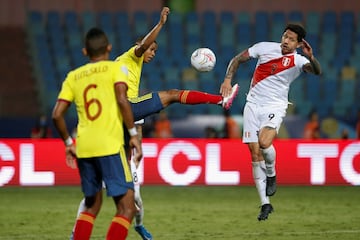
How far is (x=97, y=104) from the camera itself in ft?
23.5

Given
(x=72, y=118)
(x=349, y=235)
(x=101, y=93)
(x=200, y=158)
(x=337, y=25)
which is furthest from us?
(x=337, y=25)

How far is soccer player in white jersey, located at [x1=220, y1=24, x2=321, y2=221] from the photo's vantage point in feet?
32.9

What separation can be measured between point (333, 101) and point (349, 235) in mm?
12292

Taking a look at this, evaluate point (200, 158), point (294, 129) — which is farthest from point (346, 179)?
point (294, 129)

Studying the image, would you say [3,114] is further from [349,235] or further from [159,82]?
[349,235]

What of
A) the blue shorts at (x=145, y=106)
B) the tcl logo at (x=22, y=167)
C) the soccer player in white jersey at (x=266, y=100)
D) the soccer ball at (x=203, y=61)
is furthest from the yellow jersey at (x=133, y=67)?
the tcl logo at (x=22, y=167)

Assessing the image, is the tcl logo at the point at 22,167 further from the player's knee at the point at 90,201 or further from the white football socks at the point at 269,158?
the player's knee at the point at 90,201

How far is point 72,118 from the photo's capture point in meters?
19.9

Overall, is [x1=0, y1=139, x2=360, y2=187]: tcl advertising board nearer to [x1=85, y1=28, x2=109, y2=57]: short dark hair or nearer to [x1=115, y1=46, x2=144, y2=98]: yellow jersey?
[x1=115, y1=46, x2=144, y2=98]: yellow jersey

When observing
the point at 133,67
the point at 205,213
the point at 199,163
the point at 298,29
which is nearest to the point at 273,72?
the point at 298,29

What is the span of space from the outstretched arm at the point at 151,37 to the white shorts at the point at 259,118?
183 cm

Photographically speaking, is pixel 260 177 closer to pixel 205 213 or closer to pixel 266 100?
pixel 266 100

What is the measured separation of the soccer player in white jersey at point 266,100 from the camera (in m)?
10.0

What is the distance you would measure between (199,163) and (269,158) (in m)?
5.30
